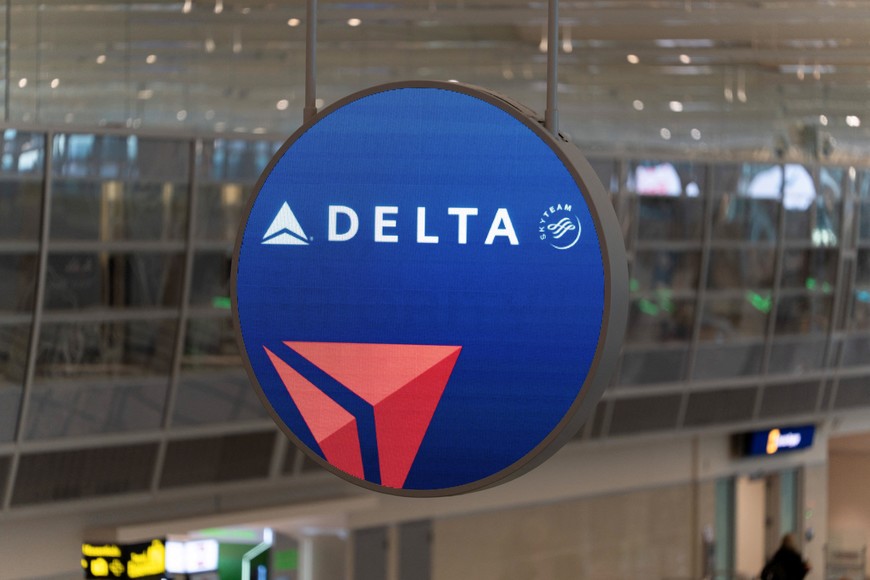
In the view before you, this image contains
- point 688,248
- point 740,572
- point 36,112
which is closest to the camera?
point 36,112

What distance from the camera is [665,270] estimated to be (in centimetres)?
1869

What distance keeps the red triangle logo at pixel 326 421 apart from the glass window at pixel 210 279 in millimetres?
9538

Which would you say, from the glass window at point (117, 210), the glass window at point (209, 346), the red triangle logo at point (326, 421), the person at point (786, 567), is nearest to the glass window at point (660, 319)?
the person at point (786, 567)

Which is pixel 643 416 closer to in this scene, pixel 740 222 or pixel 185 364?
pixel 740 222

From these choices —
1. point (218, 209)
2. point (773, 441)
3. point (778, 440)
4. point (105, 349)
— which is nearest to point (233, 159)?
point (218, 209)

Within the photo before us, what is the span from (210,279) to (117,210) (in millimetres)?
1303

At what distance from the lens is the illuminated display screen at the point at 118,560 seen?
14164 millimetres

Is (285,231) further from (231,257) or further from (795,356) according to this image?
(795,356)

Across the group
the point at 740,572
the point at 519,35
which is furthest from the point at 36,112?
the point at 740,572

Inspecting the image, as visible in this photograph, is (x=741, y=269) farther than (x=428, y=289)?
Yes

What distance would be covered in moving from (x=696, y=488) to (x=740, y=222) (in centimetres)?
450

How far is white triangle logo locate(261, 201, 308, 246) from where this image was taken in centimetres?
454

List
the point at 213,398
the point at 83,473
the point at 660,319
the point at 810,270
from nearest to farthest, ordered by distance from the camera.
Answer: the point at 83,473 < the point at 213,398 < the point at 660,319 < the point at 810,270

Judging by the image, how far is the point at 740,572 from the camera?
2223 centimetres
